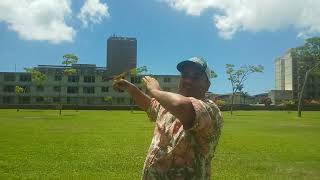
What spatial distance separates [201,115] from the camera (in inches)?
170

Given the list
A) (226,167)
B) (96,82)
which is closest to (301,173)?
(226,167)

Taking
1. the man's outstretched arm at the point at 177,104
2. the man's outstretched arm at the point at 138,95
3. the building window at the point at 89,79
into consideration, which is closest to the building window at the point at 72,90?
the building window at the point at 89,79

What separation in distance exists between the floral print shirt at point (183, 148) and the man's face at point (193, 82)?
0.11 meters

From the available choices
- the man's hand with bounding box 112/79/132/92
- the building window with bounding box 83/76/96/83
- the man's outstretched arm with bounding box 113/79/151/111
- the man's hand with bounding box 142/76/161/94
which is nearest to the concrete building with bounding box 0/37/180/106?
the building window with bounding box 83/76/96/83

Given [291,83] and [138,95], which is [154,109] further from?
[291,83]

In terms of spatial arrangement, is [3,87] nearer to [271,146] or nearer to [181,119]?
[271,146]

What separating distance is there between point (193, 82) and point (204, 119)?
41cm

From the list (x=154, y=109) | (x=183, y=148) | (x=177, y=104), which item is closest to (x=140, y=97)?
(x=154, y=109)

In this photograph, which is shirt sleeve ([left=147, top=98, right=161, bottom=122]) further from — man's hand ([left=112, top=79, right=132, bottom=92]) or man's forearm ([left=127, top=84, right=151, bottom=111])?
man's hand ([left=112, top=79, right=132, bottom=92])

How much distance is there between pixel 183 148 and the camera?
4562 millimetres

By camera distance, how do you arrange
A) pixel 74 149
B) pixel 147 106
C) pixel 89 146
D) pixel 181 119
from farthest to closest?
pixel 89 146 → pixel 74 149 → pixel 147 106 → pixel 181 119

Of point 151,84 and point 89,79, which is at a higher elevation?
point 89,79

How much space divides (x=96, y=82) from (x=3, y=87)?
75.2 feet

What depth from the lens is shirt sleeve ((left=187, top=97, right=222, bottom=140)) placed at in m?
4.32
